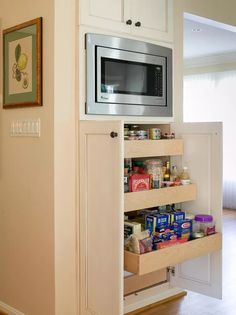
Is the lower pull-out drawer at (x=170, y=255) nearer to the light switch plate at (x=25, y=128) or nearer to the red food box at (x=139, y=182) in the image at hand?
the red food box at (x=139, y=182)

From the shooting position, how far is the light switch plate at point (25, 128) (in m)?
2.47

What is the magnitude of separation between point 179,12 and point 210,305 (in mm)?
1979

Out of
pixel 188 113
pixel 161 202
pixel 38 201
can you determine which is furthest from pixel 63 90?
pixel 188 113

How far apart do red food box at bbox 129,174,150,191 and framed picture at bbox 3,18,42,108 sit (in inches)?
26.5

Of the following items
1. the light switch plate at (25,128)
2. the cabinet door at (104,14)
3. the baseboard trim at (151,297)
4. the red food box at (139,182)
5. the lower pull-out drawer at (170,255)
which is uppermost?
the cabinet door at (104,14)

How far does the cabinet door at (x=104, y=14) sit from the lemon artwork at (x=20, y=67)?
417mm

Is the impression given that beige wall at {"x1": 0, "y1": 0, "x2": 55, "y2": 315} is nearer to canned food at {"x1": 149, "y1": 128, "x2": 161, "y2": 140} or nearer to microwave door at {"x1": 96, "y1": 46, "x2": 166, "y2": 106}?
microwave door at {"x1": 96, "y1": 46, "x2": 166, "y2": 106}

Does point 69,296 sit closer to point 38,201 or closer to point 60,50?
point 38,201

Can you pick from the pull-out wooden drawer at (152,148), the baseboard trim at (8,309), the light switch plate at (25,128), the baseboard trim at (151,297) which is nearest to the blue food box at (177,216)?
the pull-out wooden drawer at (152,148)

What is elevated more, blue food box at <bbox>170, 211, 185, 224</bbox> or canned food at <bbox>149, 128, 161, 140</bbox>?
canned food at <bbox>149, 128, 161, 140</bbox>

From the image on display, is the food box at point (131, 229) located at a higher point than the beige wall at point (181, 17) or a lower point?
lower

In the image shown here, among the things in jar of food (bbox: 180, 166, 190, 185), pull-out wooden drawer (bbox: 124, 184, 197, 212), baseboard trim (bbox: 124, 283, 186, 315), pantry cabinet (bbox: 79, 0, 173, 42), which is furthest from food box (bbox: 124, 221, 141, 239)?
pantry cabinet (bbox: 79, 0, 173, 42)

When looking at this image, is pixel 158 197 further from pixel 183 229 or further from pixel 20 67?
pixel 20 67

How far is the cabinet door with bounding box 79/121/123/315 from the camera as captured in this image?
2.19 meters
